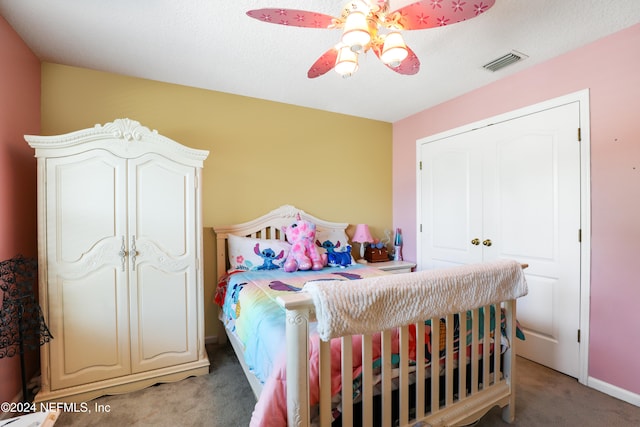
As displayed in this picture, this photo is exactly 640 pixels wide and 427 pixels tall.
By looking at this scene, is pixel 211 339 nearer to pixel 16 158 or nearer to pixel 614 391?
pixel 16 158

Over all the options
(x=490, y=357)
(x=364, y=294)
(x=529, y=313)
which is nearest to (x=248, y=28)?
(x=364, y=294)

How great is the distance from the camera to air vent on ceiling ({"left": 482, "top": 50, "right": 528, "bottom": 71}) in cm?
218

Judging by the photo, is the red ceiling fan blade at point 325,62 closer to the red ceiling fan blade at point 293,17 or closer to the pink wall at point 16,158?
the red ceiling fan blade at point 293,17

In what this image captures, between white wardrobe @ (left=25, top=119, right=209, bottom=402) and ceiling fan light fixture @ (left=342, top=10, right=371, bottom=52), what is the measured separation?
1.39m

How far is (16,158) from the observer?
1.85 meters

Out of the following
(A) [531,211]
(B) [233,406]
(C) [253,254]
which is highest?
(A) [531,211]

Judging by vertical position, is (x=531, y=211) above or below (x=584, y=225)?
above

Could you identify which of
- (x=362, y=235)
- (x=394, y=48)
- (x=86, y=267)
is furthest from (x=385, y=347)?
(x=362, y=235)

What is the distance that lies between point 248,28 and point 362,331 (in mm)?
1928

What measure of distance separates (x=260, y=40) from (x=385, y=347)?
6.73 ft

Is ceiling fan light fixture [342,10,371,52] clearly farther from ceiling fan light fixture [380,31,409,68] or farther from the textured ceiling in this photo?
the textured ceiling

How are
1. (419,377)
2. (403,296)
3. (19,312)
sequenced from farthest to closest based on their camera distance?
(19,312), (419,377), (403,296)

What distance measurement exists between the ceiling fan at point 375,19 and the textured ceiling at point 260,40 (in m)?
0.11

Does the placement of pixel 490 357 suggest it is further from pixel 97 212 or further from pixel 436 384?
pixel 97 212
